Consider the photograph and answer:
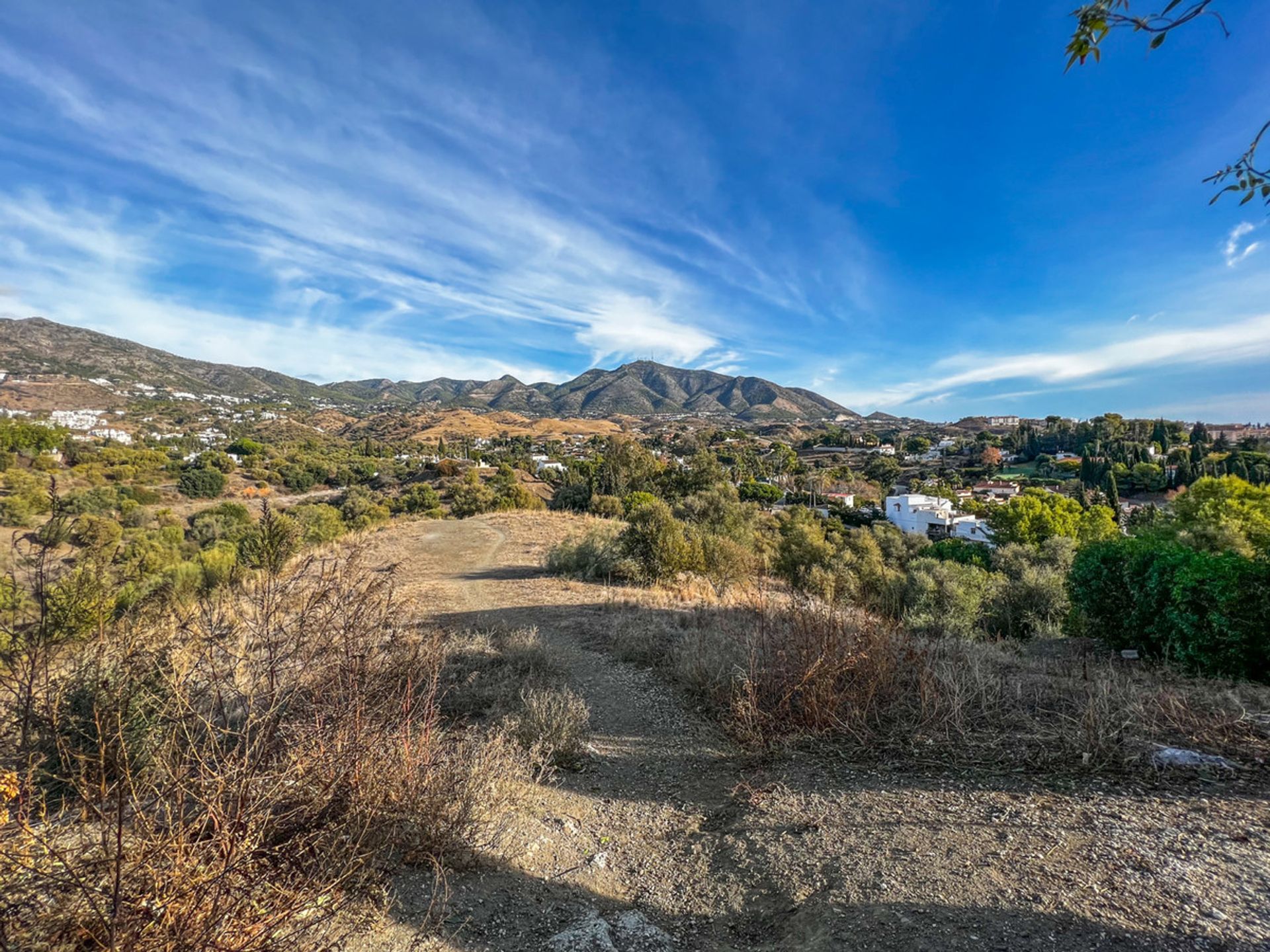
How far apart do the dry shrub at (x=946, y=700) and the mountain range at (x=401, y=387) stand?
403ft

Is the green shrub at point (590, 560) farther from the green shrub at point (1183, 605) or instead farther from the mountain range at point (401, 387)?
the mountain range at point (401, 387)

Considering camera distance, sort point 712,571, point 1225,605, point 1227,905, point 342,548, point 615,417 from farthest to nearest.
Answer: point 615,417 → point 342,548 → point 712,571 → point 1225,605 → point 1227,905

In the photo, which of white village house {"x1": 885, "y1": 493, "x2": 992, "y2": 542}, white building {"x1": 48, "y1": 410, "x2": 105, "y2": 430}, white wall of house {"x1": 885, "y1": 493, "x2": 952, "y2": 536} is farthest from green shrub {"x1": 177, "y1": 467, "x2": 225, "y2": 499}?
white wall of house {"x1": 885, "y1": 493, "x2": 952, "y2": 536}

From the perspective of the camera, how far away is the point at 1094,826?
291 centimetres

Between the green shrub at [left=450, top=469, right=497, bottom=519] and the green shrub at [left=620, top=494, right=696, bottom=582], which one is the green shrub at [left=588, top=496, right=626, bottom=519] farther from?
the green shrub at [left=620, top=494, right=696, bottom=582]

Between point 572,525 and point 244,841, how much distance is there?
20.4 meters

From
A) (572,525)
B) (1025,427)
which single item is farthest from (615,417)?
(572,525)

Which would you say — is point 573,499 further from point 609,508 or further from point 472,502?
point 472,502

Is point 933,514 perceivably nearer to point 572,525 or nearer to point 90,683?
point 572,525

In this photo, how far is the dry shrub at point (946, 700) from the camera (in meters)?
3.74

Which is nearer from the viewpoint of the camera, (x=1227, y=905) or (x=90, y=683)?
(x=1227, y=905)

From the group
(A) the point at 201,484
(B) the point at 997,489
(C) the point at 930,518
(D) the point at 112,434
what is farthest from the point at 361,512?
(B) the point at 997,489

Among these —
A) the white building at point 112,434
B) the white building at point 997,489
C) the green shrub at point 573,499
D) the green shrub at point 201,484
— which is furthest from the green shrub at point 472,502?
the white building at point 997,489

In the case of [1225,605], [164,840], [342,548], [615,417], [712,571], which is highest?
[615,417]
